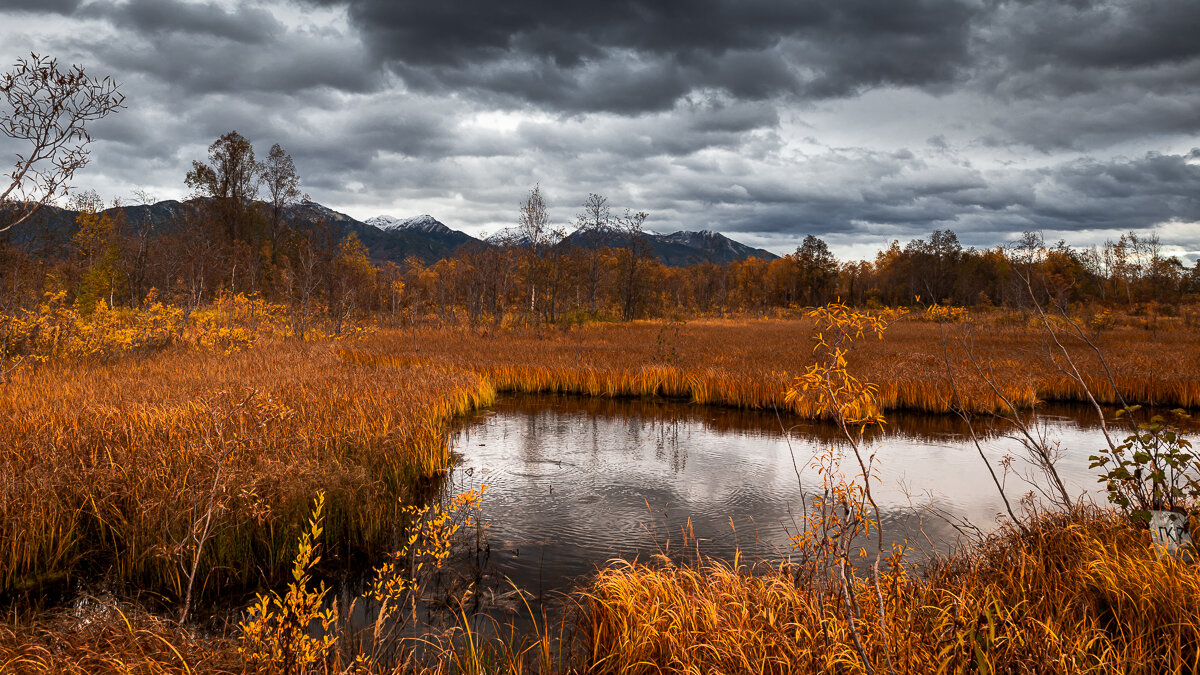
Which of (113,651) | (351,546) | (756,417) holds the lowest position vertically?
(351,546)

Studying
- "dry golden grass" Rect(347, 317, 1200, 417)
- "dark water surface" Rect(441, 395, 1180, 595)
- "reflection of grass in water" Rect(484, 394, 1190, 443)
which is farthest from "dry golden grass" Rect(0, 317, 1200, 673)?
"dry golden grass" Rect(347, 317, 1200, 417)

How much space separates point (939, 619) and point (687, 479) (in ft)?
18.1

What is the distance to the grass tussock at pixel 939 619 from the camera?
308 cm

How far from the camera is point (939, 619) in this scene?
11.2 feet

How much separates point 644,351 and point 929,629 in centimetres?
1749

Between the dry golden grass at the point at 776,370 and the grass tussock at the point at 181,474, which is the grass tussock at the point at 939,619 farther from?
the dry golden grass at the point at 776,370

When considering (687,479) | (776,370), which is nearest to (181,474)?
(687,479)

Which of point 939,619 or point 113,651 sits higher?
point 939,619

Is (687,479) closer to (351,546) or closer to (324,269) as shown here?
(351,546)

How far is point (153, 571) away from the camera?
5.20 metres

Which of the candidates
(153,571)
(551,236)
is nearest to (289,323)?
(551,236)

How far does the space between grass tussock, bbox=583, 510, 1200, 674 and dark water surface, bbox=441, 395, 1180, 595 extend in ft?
4.73

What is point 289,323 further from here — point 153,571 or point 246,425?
point 153,571

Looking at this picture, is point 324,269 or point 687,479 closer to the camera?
point 687,479
